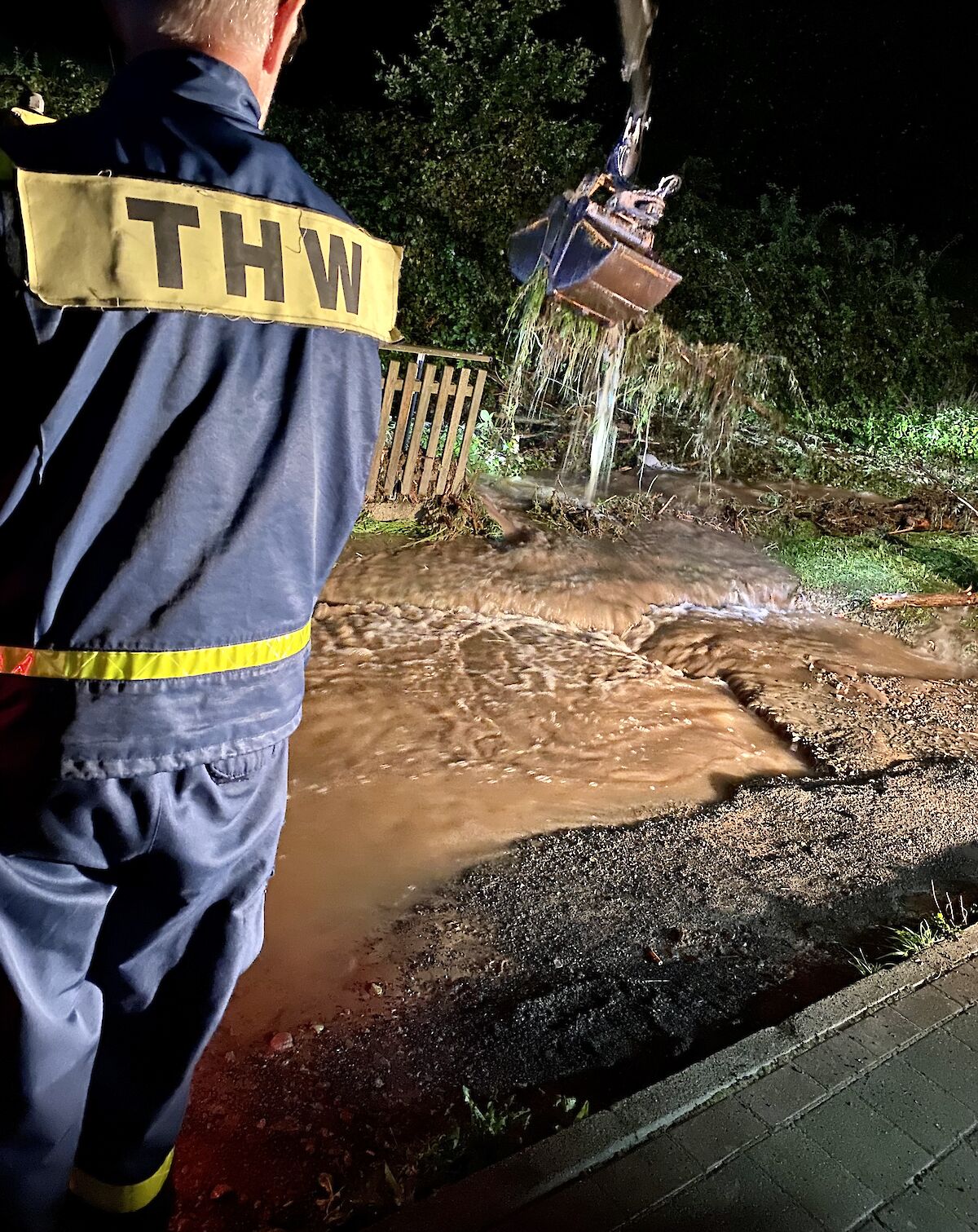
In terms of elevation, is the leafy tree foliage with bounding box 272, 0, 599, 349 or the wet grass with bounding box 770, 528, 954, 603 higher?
the leafy tree foliage with bounding box 272, 0, 599, 349

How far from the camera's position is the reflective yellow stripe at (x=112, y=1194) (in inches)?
61.1

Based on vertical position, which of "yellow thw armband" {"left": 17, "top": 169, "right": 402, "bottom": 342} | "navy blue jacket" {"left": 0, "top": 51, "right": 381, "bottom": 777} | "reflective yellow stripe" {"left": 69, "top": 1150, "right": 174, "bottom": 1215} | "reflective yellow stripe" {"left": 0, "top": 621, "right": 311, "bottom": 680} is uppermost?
"yellow thw armband" {"left": 17, "top": 169, "right": 402, "bottom": 342}

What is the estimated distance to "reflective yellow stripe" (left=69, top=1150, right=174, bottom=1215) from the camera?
155 centimetres

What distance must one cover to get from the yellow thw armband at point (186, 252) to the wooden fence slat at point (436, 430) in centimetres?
637

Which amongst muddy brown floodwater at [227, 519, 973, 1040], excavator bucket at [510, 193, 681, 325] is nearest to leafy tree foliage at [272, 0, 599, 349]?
muddy brown floodwater at [227, 519, 973, 1040]

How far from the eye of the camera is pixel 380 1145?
2.10 meters

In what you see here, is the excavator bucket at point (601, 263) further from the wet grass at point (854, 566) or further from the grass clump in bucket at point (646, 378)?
the wet grass at point (854, 566)

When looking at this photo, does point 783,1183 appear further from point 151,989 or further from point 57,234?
point 57,234

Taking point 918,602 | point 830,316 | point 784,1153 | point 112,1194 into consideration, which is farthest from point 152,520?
point 830,316

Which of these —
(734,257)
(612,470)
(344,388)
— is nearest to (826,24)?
(734,257)

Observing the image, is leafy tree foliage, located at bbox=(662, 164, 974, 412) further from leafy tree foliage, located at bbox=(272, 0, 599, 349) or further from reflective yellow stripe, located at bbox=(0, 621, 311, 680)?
reflective yellow stripe, located at bbox=(0, 621, 311, 680)

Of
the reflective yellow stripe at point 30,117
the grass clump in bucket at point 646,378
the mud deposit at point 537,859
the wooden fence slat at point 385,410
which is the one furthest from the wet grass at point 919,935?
the wooden fence slat at point 385,410

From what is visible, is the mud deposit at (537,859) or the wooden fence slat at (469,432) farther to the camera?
the wooden fence slat at (469,432)

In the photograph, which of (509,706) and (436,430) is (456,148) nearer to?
(436,430)
